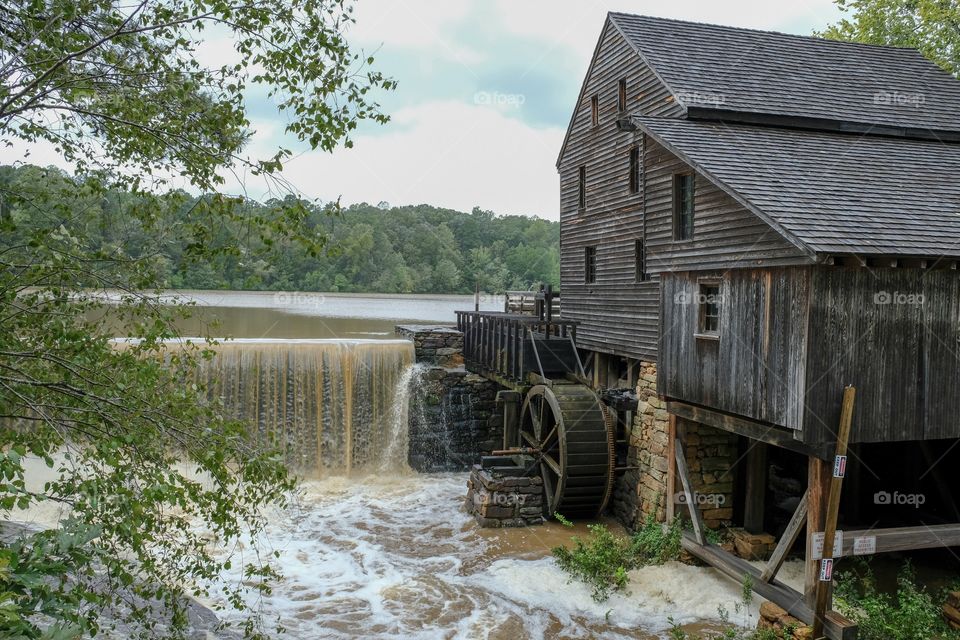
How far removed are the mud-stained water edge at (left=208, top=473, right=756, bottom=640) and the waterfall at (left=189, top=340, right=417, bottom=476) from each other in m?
3.17

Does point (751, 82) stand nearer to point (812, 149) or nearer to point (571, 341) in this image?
point (812, 149)

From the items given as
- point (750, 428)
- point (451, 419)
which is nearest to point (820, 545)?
point (750, 428)

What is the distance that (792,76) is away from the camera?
1477 cm

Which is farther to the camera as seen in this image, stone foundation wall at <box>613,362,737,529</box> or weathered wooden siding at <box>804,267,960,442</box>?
stone foundation wall at <box>613,362,737,529</box>

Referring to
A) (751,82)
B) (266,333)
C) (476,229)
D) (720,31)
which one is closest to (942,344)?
(751,82)

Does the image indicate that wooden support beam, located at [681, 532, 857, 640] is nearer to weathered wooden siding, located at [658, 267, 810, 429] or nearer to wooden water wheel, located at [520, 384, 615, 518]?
weathered wooden siding, located at [658, 267, 810, 429]

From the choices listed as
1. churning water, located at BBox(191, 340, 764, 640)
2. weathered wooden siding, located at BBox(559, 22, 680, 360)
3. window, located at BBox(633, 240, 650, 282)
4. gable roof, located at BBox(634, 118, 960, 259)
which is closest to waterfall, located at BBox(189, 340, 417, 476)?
churning water, located at BBox(191, 340, 764, 640)

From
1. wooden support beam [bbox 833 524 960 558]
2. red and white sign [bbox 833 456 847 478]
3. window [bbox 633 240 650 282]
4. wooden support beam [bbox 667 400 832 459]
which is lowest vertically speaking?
wooden support beam [bbox 833 524 960 558]

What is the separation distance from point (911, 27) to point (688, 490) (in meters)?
20.3

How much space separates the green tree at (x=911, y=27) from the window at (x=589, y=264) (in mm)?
12614

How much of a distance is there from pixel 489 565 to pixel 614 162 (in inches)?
351

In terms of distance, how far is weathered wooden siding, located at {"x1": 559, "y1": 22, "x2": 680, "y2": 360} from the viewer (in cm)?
1454

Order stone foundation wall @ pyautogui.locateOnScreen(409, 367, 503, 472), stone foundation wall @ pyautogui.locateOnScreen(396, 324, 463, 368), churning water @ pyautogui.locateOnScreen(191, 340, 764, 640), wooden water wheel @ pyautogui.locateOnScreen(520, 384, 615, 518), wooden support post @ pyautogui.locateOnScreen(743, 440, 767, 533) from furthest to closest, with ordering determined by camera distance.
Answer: stone foundation wall @ pyautogui.locateOnScreen(396, 324, 463, 368) < stone foundation wall @ pyautogui.locateOnScreen(409, 367, 503, 472) < wooden water wheel @ pyautogui.locateOnScreen(520, 384, 615, 518) < wooden support post @ pyautogui.locateOnScreen(743, 440, 767, 533) < churning water @ pyautogui.locateOnScreen(191, 340, 764, 640)

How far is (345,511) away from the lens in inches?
622
